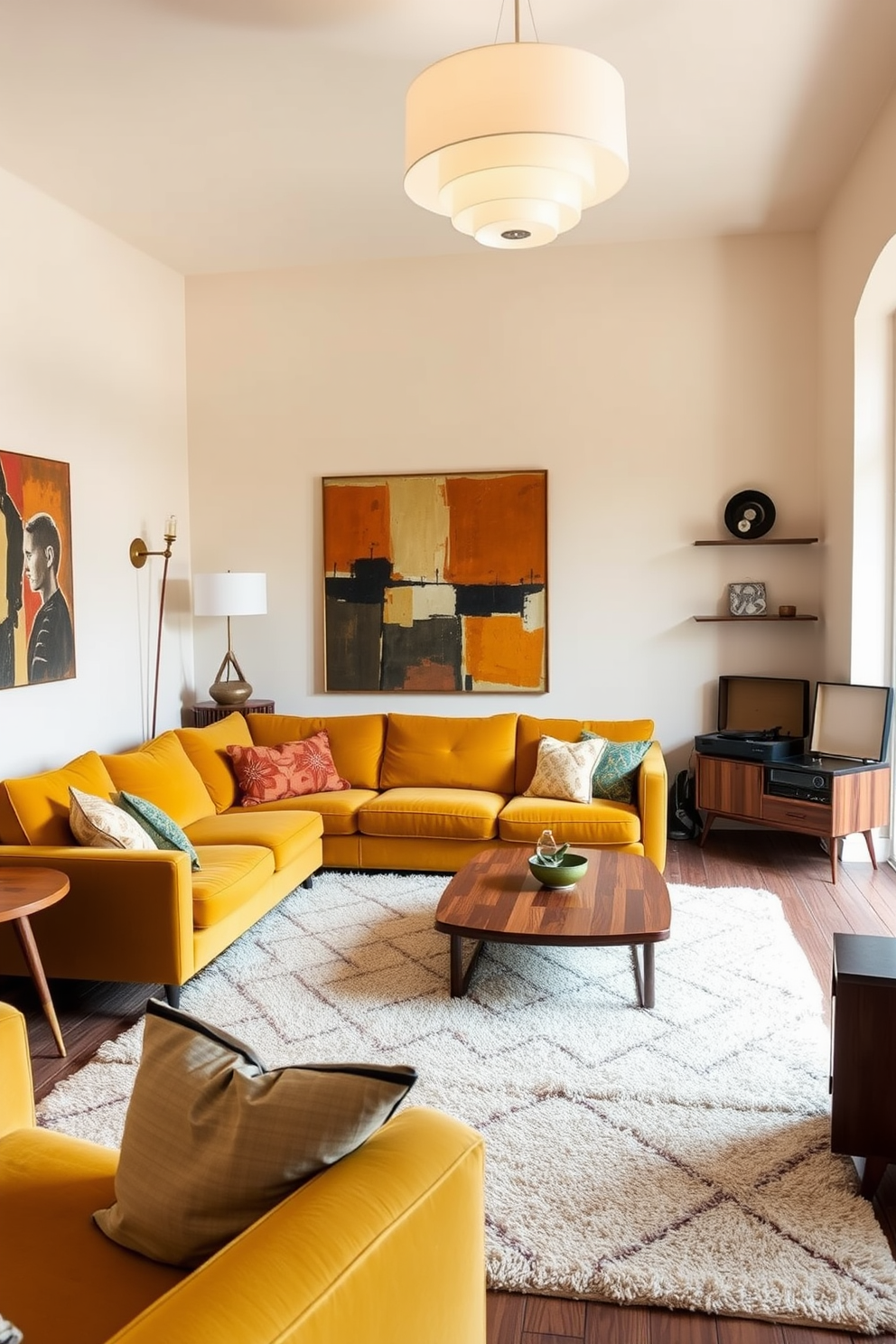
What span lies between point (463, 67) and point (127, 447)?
3520 millimetres

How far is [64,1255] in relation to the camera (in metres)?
1.49

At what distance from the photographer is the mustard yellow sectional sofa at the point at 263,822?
3.46 metres

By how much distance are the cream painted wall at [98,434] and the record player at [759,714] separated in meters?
3.27

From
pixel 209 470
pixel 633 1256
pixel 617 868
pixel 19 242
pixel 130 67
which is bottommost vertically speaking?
pixel 633 1256

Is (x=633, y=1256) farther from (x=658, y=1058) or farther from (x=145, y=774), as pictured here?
(x=145, y=774)

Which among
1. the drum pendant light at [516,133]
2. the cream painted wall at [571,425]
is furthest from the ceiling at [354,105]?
the drum pendant light at [516,133]

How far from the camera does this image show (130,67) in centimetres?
380

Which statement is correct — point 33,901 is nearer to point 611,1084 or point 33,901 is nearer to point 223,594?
point 611,1084

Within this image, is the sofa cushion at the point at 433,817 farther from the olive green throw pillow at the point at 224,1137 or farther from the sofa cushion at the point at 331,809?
the olive green throw pillow at the point at 224,1137

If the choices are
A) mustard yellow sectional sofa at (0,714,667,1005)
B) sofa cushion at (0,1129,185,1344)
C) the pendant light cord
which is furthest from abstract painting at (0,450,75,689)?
sofa cushion at (0,1129,185,1344)

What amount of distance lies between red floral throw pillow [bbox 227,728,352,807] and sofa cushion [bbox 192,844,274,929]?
845 millimetres

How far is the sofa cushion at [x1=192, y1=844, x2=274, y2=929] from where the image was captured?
358 cm

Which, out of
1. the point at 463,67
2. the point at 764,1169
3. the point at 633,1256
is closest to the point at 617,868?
the point at 764,1169

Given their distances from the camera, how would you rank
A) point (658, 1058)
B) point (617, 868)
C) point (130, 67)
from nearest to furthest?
point (658, 1058) < point (130, 67) < point (617, 868)
